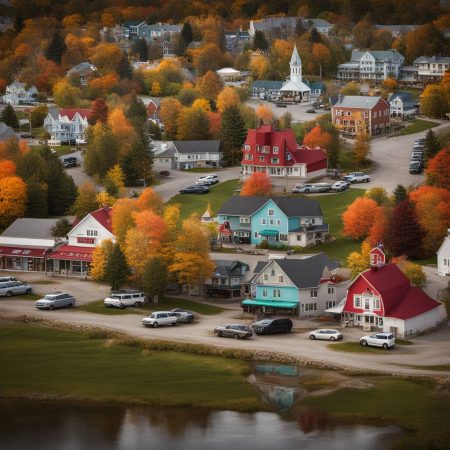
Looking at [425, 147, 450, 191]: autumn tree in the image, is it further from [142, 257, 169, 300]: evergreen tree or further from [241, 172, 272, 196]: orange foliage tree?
[142, 257, 169, 300]: evergreen tree

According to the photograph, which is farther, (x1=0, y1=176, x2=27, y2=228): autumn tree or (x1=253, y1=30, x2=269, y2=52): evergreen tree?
(x1=253, y1=30, x2=269, y2=52): evergreen tree

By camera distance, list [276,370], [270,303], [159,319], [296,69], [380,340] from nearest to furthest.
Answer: [276,370] < [380,340] < [159,319] < [270,303] < [296,69]

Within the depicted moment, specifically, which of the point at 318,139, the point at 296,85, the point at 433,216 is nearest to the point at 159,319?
the point at 433,216

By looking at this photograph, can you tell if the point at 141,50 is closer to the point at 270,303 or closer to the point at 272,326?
the point at 270,303

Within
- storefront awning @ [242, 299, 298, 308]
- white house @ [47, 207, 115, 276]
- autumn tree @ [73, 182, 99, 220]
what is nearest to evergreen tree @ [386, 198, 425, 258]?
storefront awning @ [242, 299, 298, 308]

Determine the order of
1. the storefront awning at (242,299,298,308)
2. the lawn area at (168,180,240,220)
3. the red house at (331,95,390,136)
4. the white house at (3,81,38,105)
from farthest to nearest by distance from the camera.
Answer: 1. the white house at (3,81,38,105)
2. the red house at (331,95,390,136)
3. the lawn area at (168,180,240,220)
4. the storefront awning at (242,299,298,308)
